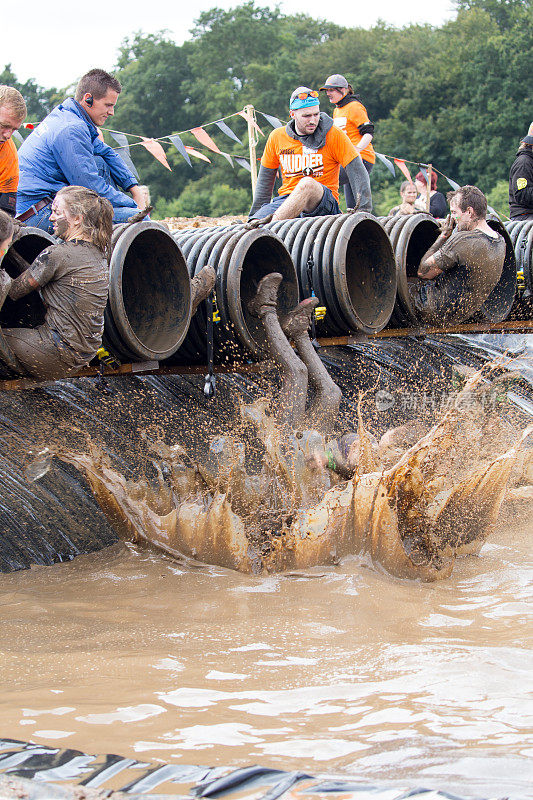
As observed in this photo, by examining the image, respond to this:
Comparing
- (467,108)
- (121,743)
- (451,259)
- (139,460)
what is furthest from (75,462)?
(467,108)

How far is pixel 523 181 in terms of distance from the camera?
10.2 m

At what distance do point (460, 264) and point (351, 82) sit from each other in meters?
50.5

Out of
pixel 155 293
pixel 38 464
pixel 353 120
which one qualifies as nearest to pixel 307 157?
pixel 353 120

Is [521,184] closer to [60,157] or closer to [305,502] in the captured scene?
[60,157]

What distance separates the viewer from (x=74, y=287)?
4.89 metres

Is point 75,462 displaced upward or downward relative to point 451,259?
downward

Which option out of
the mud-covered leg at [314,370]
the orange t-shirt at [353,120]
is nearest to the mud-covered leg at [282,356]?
the mud-covered leg at [314,370]

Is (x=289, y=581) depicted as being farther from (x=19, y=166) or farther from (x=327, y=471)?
(x=19, y=166)

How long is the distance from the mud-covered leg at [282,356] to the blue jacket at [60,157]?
4.34 ft

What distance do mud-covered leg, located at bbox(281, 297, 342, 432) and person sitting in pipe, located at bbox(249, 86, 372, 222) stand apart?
131 centimetres

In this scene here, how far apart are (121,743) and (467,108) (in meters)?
48.7

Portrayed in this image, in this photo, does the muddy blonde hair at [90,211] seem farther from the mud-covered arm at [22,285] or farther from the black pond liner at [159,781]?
the black pond liner at [159,781]

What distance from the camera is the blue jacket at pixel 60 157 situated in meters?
5.75

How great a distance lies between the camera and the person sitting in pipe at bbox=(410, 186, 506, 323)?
803cm
